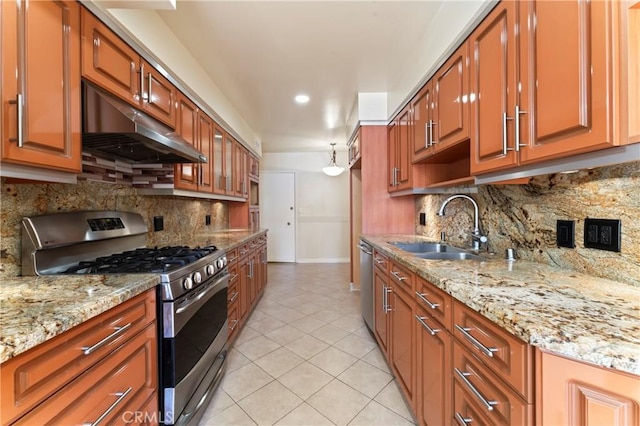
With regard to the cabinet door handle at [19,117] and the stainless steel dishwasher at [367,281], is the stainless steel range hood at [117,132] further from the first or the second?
the stainless steel dishwasher at [367,281]

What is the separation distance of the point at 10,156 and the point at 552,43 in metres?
1.97

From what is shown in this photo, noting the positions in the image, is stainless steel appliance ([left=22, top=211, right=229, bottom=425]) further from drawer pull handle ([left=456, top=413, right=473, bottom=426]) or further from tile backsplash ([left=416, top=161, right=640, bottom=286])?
tile backsplash ([left=416, top=161, right=640, bottom=286])

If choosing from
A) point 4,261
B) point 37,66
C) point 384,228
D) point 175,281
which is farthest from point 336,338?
point 37,66

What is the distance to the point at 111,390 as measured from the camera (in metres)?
0.97

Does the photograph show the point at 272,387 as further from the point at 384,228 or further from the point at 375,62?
the point at 375,62

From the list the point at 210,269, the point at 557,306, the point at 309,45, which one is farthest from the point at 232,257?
the point at 557,306

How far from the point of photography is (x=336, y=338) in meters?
2.54

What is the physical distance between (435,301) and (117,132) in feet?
5.58

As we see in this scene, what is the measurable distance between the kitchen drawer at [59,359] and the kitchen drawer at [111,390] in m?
0.03

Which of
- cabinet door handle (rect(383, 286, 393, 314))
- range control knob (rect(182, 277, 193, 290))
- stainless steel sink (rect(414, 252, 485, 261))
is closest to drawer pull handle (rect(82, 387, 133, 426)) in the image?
range control knob (rect(182, 277, 193, 290))

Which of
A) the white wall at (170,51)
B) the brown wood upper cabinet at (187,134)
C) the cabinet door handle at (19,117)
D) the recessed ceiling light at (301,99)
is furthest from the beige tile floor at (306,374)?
the recessed ceiling light at (301,99)

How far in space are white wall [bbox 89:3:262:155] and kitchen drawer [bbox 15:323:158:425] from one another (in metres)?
1.64

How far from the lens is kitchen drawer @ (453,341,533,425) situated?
0.73m

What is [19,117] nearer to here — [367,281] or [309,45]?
[309,45]
